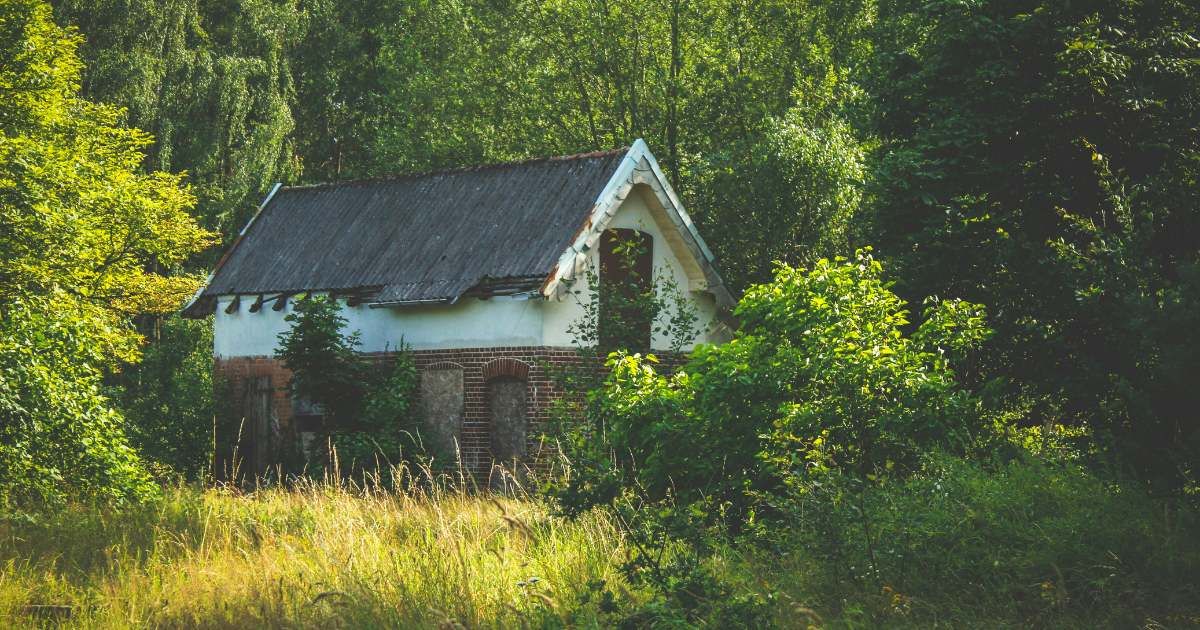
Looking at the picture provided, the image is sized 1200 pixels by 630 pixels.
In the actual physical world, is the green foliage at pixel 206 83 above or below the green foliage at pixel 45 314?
above

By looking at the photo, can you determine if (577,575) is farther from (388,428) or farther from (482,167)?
(482,167)

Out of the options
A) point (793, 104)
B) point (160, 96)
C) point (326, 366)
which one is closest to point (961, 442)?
point (326, 366)

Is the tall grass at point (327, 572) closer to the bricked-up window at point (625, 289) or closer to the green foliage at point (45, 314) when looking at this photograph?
the green foliage at point (45, 314)

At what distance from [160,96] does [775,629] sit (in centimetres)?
3186

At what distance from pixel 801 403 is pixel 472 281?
10813mm

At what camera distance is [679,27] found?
107ft

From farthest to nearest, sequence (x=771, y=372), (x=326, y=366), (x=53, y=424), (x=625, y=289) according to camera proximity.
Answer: (x=326, y=366)
(x=625, y=289)
(x=53, y=424)
(x=771, y=372)

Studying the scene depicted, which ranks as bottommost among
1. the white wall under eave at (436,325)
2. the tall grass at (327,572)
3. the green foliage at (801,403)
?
the tall grass at (327,572)

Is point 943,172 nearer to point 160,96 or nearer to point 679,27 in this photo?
point 679,27

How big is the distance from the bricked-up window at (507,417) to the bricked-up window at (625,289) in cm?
161

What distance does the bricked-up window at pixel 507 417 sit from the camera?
2164cm

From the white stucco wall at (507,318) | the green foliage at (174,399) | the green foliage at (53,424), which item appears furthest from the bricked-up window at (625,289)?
the green foliage at (53,424)

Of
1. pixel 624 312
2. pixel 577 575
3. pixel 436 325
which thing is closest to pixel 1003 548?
pixel 577 575

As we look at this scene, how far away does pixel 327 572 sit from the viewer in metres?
9.48
